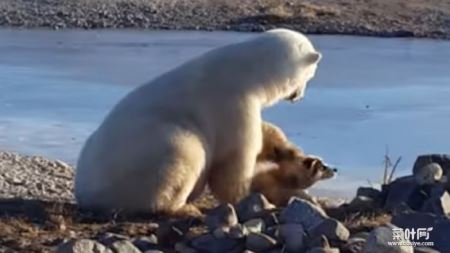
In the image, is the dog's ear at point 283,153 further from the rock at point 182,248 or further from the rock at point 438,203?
the rock at point 182,248

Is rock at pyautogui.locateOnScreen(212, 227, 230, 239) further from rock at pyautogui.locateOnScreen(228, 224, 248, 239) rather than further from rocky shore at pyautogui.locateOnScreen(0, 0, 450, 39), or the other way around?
rocky shore at pyautogui.locateOnScreen(0, 0, 450, 39)

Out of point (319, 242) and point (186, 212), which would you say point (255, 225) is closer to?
point (319, 242)

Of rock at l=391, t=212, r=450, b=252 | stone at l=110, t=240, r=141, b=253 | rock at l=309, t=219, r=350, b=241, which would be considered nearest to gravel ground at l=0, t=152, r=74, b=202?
stone at l=110, t=240, r=141, b=253

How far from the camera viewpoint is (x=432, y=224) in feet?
20.7

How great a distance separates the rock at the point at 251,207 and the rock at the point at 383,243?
1.12 metres

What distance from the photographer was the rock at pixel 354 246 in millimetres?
6090

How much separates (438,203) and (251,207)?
1.00 metres

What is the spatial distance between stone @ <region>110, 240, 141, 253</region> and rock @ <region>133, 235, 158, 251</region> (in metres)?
0.25

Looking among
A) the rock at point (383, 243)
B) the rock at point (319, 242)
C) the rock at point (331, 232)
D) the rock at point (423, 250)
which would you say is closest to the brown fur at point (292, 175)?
the rock at point (331, 232)

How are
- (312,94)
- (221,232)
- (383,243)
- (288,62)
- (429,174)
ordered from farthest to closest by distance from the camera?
(312,94)
(288,62)
(429,174)
(221,232)
(383,243)

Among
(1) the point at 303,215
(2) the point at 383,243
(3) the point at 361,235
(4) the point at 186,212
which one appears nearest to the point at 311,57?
(4) the point at 186,212

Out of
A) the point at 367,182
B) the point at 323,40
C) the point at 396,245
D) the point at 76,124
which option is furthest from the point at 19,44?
the point at 396,245

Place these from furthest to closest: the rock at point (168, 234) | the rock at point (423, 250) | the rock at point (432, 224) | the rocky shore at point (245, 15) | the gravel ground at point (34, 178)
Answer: the rocky shore at point (245, 15) < the gravel ground at point (34, 178) < the rock at point (168, 234) < the rock at point (432, 224) < the rock at point (423, 250)

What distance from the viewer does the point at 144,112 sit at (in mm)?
7523
